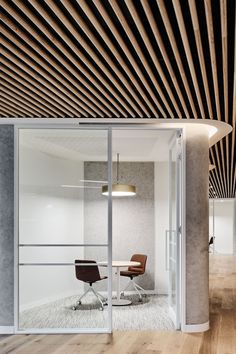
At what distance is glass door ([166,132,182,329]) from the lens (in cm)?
683

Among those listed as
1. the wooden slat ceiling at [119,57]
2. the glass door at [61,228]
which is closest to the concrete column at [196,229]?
the wooden slat ceiling at [119,57]

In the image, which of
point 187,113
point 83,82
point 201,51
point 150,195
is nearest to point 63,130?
point 187,113

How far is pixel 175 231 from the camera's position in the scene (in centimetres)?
702

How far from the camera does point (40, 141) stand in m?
6.59

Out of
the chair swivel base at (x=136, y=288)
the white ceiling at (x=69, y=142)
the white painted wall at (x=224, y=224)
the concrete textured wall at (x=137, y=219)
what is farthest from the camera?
the white painted wall at (x=224, y=224)

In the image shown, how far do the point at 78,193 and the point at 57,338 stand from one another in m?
1.82

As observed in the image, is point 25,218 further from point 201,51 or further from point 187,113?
point 201,51

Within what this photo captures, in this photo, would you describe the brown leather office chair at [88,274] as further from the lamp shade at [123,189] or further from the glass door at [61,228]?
the lamp shade at [123,189]

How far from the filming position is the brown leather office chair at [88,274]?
629cm

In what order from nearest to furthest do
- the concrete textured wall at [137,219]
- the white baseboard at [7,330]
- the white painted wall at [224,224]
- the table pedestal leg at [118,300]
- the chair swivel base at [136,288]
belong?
1. the white baseboard at [7,330]
2. the table pedestal leg at [118,300]
3. the chair swivel base at [136,288]
4. the concrete textured wall at [137,219]
5. the white painted wall at [224,224]

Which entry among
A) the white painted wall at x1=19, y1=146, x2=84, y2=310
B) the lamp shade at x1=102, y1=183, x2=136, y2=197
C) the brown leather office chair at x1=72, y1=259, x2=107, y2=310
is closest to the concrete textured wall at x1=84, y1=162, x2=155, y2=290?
the lamp shade at x1=102, y1=183, x2=136, y2=197

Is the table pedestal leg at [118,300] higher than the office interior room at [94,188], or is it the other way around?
the office interior room at [94,188]

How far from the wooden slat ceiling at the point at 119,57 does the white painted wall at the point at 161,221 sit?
14.3 ft

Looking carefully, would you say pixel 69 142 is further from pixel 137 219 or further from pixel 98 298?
pixel 137 219
